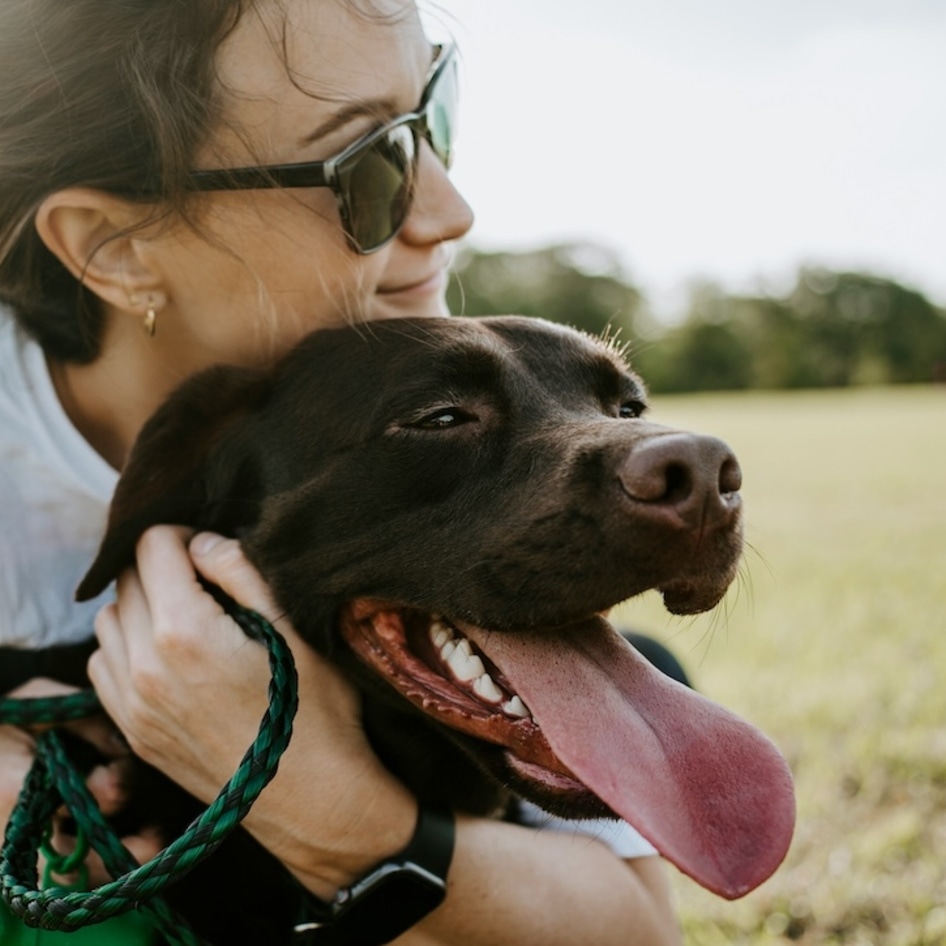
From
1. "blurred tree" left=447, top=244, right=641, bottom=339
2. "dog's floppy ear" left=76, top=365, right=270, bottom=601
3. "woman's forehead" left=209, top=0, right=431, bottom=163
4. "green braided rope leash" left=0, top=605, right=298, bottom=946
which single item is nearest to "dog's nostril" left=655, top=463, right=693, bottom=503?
"green braided rope leash" left=0, top=605, right=298, bottom=946

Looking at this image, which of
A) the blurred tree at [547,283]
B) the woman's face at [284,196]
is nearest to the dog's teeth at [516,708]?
the woman's face at [284,196]

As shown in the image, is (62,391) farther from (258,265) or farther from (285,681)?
(285,681)

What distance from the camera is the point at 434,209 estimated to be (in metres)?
3.05

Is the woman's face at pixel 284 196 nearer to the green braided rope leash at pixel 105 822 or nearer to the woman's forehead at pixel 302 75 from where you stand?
the woman's forehead at pixel 302 75

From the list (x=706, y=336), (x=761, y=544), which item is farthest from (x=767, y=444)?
(x=706, y=336)

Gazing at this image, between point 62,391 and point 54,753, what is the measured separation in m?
1.07

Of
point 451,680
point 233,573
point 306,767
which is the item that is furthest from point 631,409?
point 306,767

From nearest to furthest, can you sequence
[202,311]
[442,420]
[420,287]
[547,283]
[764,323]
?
[442,420] < [202,311] < [420,287] < [547,283] < [764,323]

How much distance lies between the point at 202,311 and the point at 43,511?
0.66 m

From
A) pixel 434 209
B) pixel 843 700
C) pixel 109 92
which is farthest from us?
pixel 843 700

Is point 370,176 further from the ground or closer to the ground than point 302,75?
closer to the ground

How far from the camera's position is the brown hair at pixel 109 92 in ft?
8.18

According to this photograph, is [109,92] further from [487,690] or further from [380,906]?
[380,906]

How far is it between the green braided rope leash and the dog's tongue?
475 millimetres
